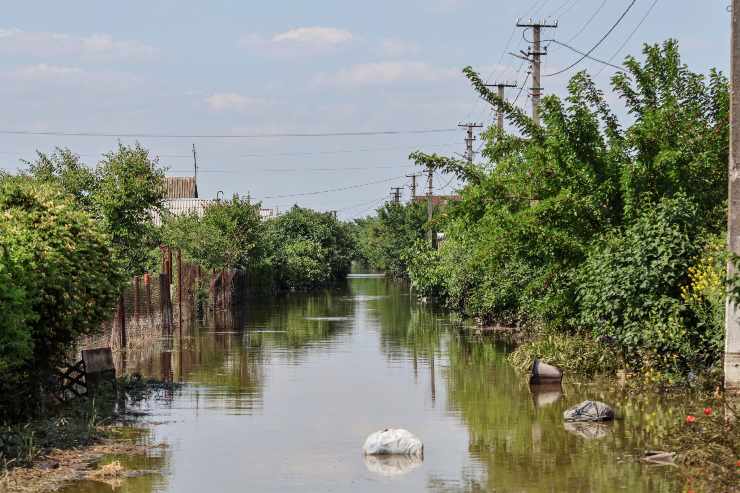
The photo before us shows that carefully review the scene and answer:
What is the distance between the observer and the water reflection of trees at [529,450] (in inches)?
441

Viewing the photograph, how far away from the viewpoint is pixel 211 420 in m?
15.6

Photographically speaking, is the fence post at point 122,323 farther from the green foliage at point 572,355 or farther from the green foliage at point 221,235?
the green foliage at point 221,235

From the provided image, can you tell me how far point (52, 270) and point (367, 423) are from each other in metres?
4.80

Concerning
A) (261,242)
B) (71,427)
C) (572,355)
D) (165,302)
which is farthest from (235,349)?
(261,242)

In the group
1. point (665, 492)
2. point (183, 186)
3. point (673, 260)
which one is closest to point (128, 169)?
point (673, 260)

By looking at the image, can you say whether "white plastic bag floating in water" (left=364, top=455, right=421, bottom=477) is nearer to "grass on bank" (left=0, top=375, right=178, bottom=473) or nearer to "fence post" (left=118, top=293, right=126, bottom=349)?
"grass on bank" (left=0, top=375, right=178, bottom=473)

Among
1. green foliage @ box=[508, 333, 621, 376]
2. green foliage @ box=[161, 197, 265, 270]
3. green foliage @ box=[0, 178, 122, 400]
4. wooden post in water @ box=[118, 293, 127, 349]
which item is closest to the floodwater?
green foliage @ box=[508, 333, 621, 376]

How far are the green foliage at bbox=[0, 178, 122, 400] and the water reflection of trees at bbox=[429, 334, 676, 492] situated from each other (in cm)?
554

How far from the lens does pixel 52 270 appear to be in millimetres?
14508

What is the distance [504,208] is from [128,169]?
47.2 ft

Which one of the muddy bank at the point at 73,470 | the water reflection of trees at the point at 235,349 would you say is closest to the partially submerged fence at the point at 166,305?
the water reflection of trees at the point at 235,349

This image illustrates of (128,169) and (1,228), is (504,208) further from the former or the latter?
(128,169)

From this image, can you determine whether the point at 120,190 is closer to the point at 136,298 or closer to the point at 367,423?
the point at 136,298

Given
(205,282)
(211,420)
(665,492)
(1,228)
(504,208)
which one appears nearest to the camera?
(665,492)
